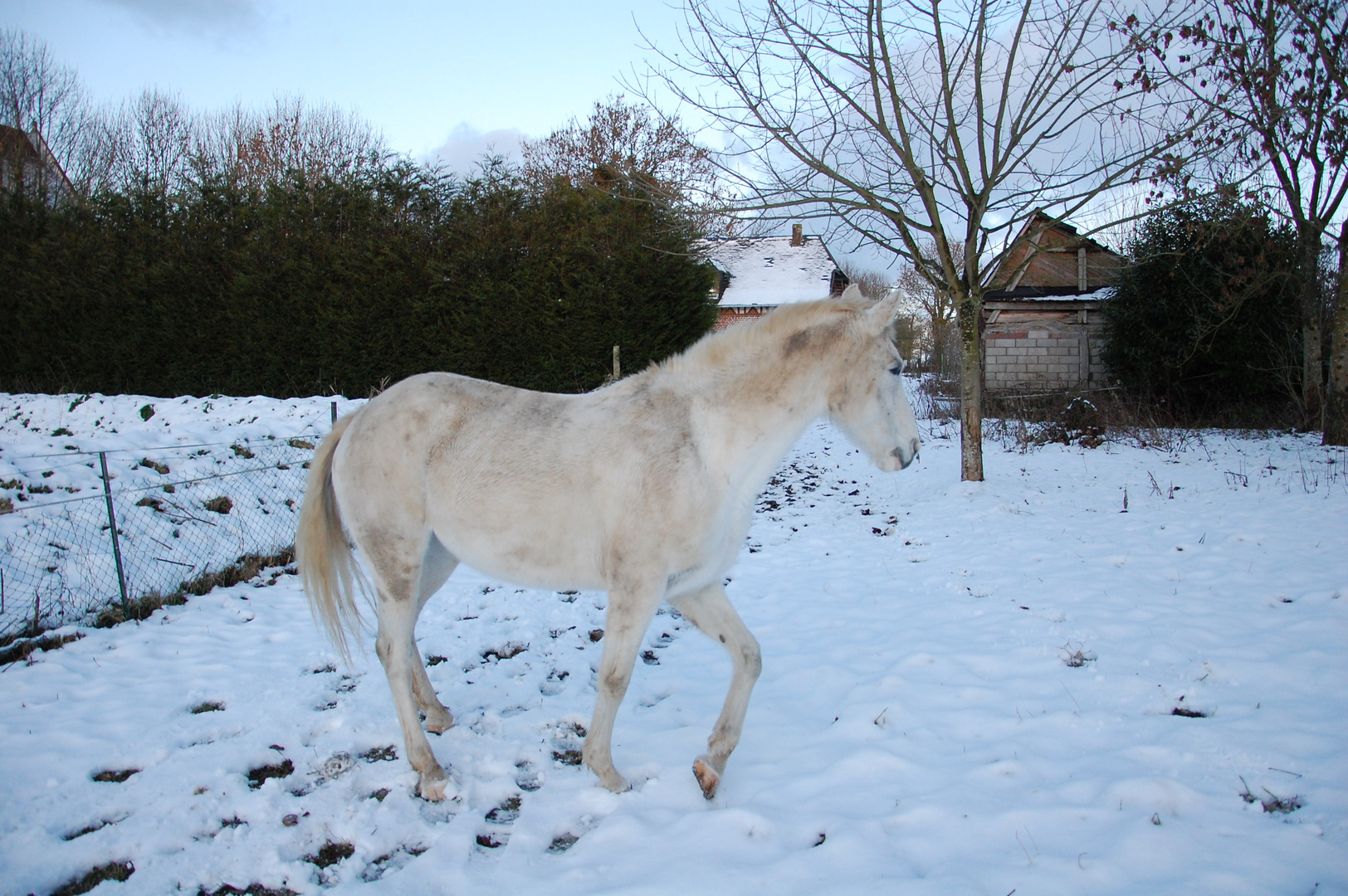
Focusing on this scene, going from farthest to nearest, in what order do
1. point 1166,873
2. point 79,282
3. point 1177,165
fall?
1. point 79,282
2. point 1177,165
3. point 1166,873

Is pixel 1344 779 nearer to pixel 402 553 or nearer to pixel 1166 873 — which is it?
pixel 1166 873

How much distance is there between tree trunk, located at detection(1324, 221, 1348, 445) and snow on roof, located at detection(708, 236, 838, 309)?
13.6m

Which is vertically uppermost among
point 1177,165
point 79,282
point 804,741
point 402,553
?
point 79,282

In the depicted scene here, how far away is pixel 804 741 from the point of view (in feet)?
9.33

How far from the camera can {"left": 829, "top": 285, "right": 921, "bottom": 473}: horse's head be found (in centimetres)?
262

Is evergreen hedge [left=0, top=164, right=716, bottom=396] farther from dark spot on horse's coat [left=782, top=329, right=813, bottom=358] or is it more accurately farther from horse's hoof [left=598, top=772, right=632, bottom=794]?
horse's hoof [left=598, top=772, right=632, bottom=794]

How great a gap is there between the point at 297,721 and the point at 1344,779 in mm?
4095

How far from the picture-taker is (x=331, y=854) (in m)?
2.21

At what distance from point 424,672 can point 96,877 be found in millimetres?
1225

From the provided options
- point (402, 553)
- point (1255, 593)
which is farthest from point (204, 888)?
point (1255, 593)

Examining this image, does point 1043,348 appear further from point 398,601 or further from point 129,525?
point 129,525

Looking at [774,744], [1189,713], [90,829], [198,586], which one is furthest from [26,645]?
[1189,713]

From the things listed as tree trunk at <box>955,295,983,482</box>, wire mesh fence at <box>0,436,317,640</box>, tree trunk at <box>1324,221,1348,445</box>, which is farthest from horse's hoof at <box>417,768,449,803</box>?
tree trunk at <box>1324,221,1348,445</box>

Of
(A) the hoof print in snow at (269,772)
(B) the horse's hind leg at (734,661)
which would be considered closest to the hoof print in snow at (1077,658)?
(B) the horse's hind leg at (734,661)
